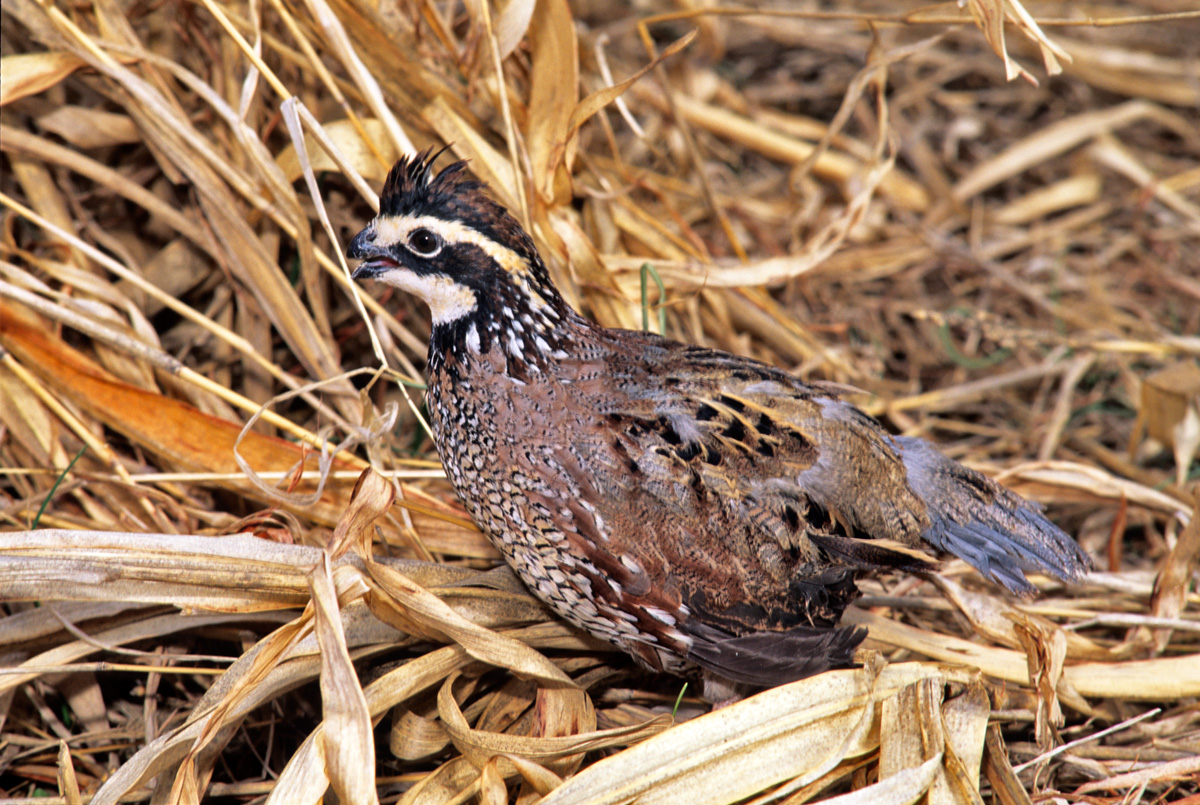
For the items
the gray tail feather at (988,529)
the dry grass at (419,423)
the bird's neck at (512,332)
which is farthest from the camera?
the gray tail feather at (988,529)

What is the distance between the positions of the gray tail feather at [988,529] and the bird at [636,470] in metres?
0.05

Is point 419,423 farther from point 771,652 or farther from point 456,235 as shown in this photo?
point 771,652

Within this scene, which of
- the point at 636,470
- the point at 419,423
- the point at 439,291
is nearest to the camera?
the point at 636,470

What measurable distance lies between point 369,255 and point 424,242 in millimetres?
195

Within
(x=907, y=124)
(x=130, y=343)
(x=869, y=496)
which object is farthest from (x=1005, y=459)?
(x=130, y=343)

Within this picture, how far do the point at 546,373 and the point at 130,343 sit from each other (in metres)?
1.41

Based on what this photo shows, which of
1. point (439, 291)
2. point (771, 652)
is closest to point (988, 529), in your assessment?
point (771, 652)

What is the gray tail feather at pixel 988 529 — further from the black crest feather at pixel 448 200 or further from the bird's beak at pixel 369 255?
the bird's beak at pixel 369 255

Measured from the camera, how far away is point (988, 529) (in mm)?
2889

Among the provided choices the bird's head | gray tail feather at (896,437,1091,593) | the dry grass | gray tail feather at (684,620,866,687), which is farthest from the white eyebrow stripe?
gray tail feather at (896,437,1091,593)

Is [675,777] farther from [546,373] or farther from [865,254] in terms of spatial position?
[865,254]

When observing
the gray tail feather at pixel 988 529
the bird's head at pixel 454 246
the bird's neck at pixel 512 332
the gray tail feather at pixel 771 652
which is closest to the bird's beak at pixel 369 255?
the bird's head at pixel 454 246

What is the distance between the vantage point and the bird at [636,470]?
2.57 metres

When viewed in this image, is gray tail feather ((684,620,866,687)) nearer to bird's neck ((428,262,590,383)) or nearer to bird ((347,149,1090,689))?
bird ((347,149,1090,689))
